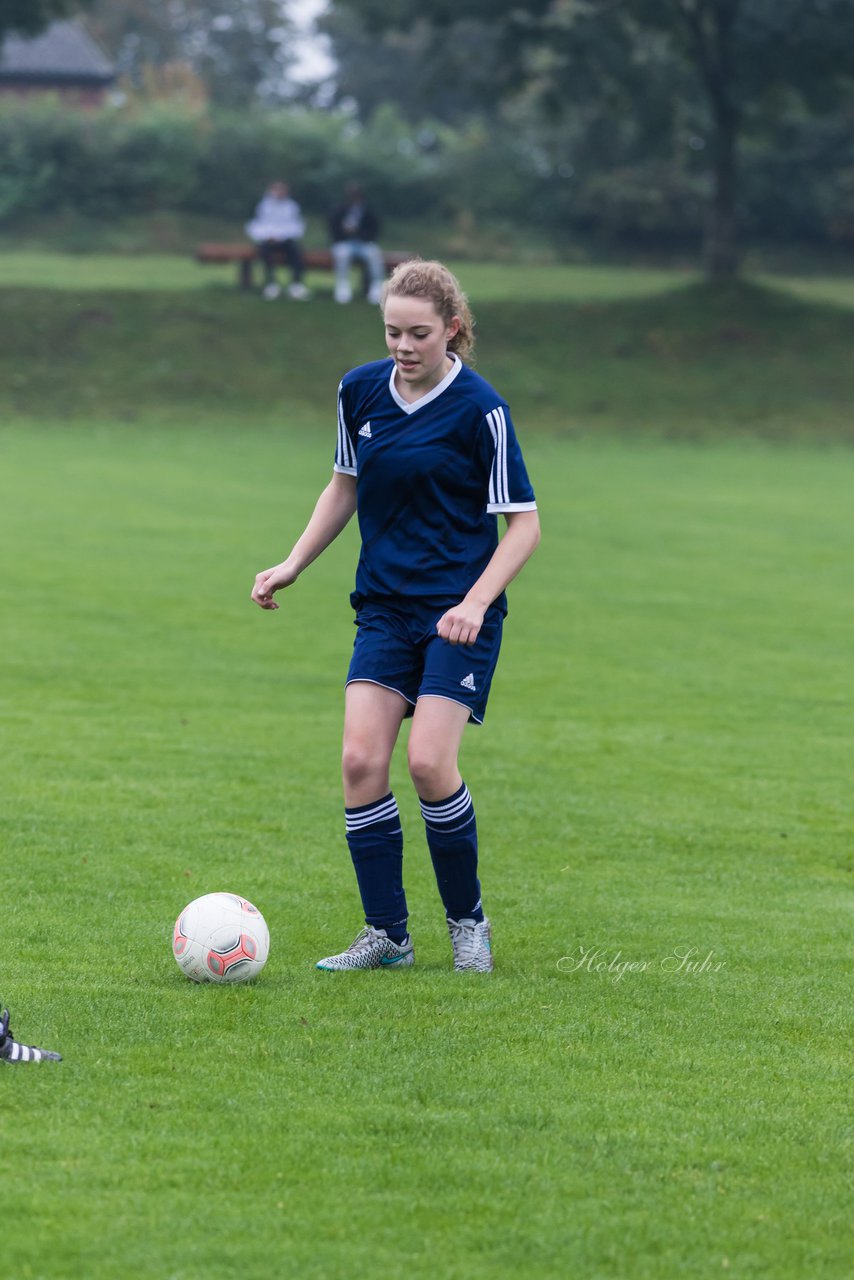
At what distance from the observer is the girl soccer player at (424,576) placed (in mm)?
5496

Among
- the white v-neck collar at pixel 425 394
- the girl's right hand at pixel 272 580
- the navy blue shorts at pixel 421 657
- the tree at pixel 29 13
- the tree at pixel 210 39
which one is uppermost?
the white v-neck collar at pixel 425 394

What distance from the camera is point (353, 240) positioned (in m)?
36.6

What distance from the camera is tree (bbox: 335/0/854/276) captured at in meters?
37.7

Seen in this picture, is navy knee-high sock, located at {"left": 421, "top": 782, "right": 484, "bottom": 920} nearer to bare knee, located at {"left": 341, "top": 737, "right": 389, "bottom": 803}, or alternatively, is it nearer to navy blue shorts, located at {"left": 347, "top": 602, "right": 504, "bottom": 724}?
bare knee, located at {"left": 341, "top": 737, "right": 389, "bottom": 803}

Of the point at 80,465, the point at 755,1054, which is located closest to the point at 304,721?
the point at 755,1054

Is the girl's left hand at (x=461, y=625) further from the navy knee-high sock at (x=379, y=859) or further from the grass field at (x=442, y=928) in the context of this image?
the grass field at (x=442, y=928)

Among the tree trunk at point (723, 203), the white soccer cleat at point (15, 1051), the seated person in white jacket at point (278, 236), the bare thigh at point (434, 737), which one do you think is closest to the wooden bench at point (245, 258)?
the seated person in white jacket at point (278, 236)

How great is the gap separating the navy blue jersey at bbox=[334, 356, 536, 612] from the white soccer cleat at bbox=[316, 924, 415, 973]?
1.13m

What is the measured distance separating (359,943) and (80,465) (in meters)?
18.9

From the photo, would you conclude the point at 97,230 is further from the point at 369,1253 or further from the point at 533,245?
the point at 369,1253

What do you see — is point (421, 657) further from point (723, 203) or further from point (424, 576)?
point (723, 203)

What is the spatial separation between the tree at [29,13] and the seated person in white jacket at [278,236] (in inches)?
252

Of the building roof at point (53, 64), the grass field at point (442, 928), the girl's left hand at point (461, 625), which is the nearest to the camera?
the grass field at point (442, 928)

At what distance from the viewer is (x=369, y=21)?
3978cm
